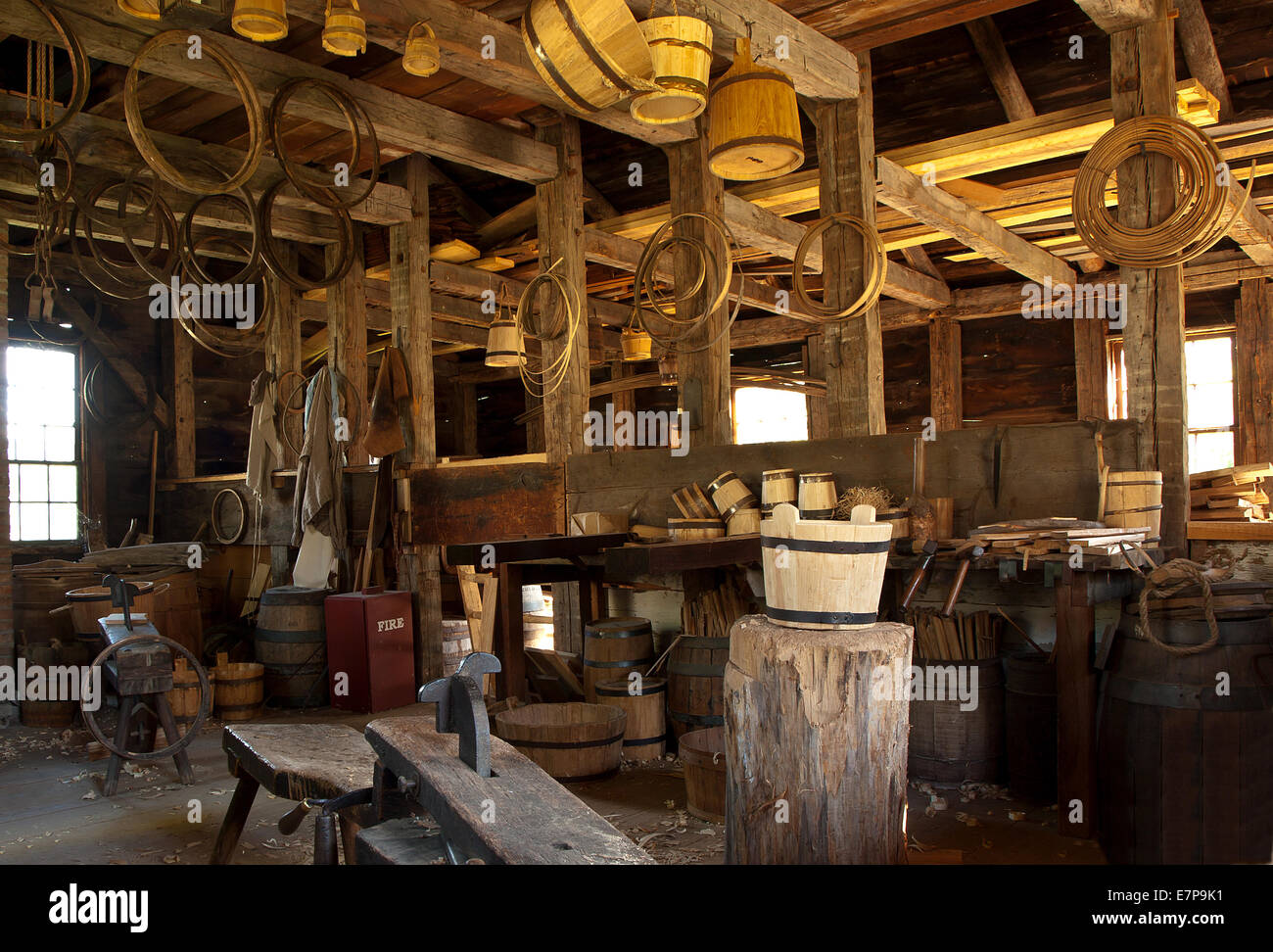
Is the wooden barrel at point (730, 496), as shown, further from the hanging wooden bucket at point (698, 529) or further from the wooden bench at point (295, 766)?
the wooden bench at point (295, 766)

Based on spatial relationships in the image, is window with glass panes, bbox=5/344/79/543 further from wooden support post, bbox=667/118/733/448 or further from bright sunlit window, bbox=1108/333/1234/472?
bright sunlit window, bbox=1108/333/1234/472

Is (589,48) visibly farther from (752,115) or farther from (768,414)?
(768,414)

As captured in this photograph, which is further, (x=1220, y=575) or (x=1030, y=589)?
(x=1030, y=589)

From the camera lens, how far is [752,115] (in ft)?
17.7

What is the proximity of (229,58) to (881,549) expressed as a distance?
4787mm

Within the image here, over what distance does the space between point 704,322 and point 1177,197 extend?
311cm

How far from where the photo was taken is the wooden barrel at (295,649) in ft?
26.6

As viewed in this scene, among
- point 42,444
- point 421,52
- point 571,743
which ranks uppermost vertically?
point 421,52

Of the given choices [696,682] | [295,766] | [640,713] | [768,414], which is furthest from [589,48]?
[768,414]

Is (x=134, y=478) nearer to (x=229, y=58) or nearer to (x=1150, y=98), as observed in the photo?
(x=229, y=58)

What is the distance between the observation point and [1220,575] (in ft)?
14.8

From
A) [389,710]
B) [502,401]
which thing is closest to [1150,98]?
[389,710]
